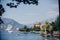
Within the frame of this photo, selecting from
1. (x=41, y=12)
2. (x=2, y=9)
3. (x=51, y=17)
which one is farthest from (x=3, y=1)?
(x=51, y=17)

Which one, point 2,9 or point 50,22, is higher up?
point 2,9

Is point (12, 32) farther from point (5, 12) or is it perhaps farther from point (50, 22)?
point (50, 22)

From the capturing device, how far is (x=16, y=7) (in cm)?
133

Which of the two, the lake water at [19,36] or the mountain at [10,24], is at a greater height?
the mountain at [10,24]

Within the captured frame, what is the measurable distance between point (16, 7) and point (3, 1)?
0.49ft

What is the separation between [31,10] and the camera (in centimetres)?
133

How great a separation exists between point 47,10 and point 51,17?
0.28 feet

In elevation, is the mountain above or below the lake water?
above

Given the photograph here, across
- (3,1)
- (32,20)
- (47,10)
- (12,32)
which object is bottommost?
(12,32)

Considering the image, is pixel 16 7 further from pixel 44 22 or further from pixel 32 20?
pixel 44 22

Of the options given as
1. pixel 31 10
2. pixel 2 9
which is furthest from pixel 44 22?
pixel 2 9

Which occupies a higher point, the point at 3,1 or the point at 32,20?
the point at 3,1

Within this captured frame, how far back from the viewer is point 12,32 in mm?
1308

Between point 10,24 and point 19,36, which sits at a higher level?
point 10,24
